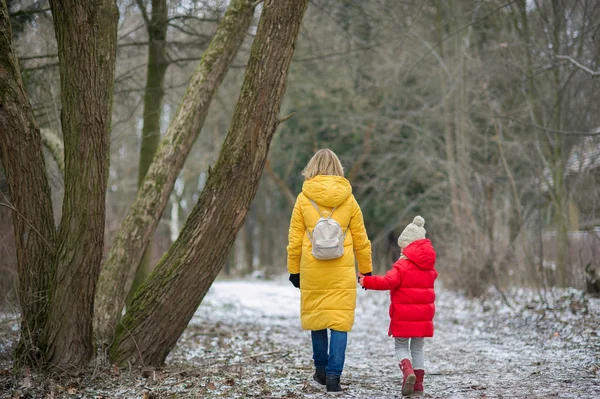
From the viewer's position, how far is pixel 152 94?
9523 mm

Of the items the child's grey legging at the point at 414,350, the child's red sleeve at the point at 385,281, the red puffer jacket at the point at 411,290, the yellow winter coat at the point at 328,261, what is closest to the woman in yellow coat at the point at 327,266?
the yellow winter coat at the point at 328,261

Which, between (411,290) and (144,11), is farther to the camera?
(144,11)

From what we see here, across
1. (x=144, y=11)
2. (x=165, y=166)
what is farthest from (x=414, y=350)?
(x=144, y=11)

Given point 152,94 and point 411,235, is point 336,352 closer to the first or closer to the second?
point 411,235

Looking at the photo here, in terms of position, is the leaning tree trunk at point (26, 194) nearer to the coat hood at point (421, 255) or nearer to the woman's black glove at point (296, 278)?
the woman's black glove at point (296, 278)

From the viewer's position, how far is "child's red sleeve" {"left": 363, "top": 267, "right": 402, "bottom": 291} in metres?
4.89

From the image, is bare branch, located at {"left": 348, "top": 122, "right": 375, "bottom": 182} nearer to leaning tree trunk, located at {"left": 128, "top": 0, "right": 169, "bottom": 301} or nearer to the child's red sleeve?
leaning tree trunk, located at {"left": 128, "top": 0, "right": 169, "bottom": 301}

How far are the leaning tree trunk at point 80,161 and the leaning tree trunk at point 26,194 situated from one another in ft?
0.43

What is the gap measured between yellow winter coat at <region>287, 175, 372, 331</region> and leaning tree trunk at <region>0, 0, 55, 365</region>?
2.07 metres

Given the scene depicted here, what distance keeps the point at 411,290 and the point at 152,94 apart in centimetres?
595

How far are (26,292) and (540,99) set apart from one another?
984cm

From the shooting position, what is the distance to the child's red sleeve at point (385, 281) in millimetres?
4891

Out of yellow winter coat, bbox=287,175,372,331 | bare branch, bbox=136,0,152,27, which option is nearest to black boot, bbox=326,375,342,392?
yellow winter coat, bbox=287,175,372,331

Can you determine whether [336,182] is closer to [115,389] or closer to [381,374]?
[381,374]
